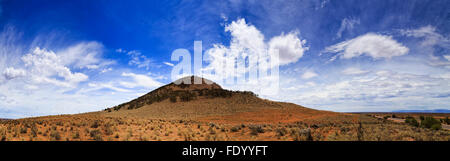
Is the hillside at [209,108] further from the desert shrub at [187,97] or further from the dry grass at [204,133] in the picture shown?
the dry grass at [204,133]

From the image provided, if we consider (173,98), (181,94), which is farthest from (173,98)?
(181,94)

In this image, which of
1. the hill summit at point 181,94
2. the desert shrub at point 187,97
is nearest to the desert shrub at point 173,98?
the hill summit at point 181,94

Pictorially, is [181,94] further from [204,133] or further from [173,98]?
[204,133]

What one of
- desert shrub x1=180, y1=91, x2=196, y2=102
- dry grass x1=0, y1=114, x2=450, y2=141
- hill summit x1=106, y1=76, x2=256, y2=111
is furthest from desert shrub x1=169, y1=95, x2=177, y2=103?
dry grass x1=0, y1=114, x2=450, y2=141

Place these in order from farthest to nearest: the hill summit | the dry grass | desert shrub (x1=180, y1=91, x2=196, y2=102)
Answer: the hill summit < desert shrub (x1=180, y1=91, x2=196, y2=102) < the dry grass

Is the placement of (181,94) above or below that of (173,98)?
above

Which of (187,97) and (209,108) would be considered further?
(187,97)

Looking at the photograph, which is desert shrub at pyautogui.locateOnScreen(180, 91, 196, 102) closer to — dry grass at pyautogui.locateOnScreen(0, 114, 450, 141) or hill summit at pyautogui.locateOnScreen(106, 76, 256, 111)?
hill summit at pyautogui.locateOnScreen(106, 76, 256, 111)
